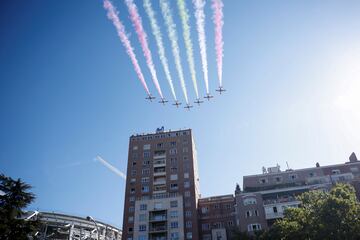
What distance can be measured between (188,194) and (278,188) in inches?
1031

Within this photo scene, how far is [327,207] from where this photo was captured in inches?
1303

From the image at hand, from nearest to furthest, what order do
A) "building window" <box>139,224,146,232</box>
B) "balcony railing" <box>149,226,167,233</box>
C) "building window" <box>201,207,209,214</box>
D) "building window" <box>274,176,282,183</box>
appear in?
"building window" <box>274,176,282,183</box> < "balcony railing" <box>149,226,167,233</box> < "building window" <box>139,224,146,232</box> < "building window" <box>201,207,209,214</box>

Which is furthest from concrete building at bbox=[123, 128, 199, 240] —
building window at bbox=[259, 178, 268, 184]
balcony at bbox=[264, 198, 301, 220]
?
balcony at bbox=[264, 198, 301, 220]

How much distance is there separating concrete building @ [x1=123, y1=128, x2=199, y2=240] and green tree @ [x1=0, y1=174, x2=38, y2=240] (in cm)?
4279

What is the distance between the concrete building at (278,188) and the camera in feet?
223

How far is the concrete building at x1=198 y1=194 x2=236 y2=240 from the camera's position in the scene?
271 feet

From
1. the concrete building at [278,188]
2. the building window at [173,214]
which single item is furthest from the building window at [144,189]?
the concrete building at [278,188]

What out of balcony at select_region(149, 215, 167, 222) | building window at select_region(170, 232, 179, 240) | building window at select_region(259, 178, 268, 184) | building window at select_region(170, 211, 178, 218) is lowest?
building window at select_region(170, 232, 179, 240)

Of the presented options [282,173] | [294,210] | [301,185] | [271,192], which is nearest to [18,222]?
[294,210]

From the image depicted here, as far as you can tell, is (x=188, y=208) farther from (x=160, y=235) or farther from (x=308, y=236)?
(x=308, y=236)

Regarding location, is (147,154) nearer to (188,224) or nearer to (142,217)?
(142,217)

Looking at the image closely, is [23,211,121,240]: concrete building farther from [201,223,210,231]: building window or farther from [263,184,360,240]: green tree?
[263,184,360,240]: green tree

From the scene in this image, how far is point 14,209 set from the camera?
42.1 meters

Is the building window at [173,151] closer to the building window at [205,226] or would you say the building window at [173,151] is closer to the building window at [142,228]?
the building window at [205,226]
